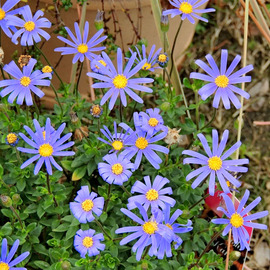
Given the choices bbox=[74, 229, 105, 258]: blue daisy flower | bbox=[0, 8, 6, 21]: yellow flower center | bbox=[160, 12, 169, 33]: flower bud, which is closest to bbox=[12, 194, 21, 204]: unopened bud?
bbox=[74, 229, 105, 258]: blue daisy flower

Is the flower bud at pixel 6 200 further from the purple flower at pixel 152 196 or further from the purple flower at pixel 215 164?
the purple flower at pixel 215 164

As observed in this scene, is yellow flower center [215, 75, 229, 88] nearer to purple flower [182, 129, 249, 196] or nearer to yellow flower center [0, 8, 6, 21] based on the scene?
purple flower [182, 129, 249, 196]

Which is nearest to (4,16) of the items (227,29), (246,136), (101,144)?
(101,144)

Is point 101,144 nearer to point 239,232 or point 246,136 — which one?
point 239,232

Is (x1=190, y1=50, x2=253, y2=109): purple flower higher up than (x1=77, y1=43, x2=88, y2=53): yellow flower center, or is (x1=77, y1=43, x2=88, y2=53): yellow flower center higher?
(x1=77, y1=43, x2=88, y2=53): yellow flower center

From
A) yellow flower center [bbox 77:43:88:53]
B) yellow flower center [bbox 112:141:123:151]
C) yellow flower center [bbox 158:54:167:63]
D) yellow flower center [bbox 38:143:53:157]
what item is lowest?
yellow flower center [bbox 38:143:53:157]

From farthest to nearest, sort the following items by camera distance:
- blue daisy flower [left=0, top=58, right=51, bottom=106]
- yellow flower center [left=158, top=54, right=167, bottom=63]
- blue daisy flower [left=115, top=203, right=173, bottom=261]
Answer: yellow flower center [left=158, top=54, right=167, bottom=63] < blue daisy flower [left=0, top=58, right=51, bottom=106] < blue daisy flower [left=115, top=203, right=173, bottom=261]

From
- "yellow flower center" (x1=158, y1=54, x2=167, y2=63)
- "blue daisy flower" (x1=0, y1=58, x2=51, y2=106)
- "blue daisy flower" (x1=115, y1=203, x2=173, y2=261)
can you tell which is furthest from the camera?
"yellow flower center" (x1=158, y1=54, x2=167, y2=63)
